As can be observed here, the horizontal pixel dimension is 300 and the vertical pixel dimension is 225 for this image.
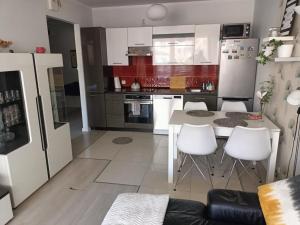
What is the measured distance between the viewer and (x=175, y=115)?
326 cm

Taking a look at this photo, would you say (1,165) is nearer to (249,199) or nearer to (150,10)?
(249,199)

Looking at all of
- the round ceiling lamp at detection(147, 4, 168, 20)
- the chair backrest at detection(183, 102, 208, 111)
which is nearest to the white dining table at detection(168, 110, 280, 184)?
the chair backrest at detection(183, 102, 208, 111)

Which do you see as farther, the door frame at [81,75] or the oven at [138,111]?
the oven at [138,111]

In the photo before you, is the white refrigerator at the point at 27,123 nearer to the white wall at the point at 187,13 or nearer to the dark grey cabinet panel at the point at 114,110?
the dark grey cabinet panel at the point at 114,110

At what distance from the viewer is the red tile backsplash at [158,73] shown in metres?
4.96

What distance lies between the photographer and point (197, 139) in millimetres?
2645

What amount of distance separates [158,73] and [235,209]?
3.83 m

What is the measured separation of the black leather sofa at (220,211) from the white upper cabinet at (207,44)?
3174 mm

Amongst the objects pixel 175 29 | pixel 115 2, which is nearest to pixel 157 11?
pixel 175 29

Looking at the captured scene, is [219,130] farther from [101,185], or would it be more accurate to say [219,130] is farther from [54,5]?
[54,5]

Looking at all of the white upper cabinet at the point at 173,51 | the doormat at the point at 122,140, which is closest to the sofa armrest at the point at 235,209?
the doormat at the point at 122,140

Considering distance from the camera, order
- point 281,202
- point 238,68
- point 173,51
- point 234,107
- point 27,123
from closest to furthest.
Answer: point 281,202 < point 27,123 < point 234,107 < point 238,68 < point 173,51

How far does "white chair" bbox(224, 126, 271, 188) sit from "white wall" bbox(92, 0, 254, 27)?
300 cm

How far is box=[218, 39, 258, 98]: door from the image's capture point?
4.07m
